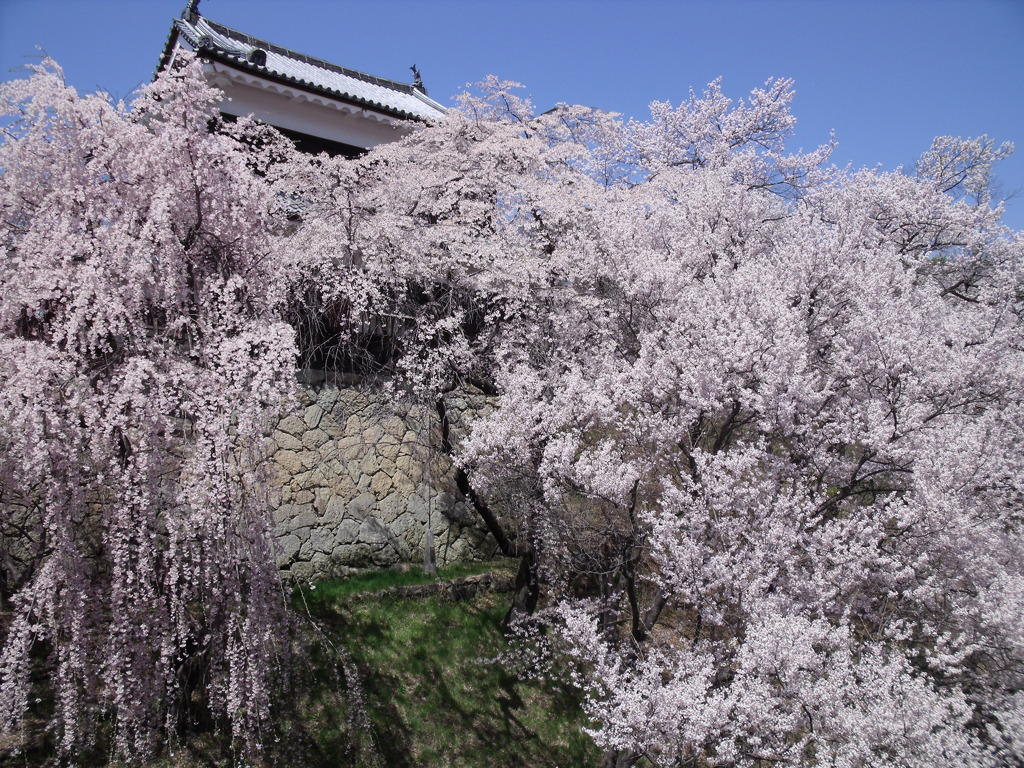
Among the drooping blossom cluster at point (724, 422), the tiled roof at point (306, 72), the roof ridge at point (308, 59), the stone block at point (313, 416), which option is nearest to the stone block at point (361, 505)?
the stone block at point (313, 416)

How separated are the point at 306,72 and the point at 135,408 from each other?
38.2ft

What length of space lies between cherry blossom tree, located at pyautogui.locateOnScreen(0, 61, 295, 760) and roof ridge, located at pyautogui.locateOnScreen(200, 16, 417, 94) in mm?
9180

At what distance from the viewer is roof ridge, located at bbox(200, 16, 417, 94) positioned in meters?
12.9

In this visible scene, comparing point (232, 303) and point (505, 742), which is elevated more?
point (232, 303)

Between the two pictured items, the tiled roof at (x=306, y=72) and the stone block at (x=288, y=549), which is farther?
the tiled roof at (x=306, y=72)

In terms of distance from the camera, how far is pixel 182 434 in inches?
203

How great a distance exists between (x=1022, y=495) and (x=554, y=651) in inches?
223

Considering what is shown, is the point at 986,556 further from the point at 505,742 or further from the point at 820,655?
the point at 505,742

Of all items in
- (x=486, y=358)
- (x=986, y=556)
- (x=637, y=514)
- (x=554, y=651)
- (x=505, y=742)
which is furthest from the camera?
(x=486, y=358)

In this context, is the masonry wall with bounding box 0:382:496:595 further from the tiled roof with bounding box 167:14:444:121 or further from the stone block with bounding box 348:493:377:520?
the tiled roof with bounding box 167:14:444:121

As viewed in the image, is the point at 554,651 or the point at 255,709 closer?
the point at 255,709

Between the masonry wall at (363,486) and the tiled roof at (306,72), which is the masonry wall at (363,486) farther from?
the tiled roof at (306,72)

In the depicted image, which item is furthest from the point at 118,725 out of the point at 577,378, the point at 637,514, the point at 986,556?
the point at 986,556

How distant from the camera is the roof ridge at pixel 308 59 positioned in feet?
42.3
